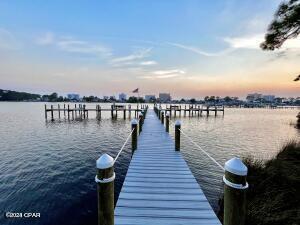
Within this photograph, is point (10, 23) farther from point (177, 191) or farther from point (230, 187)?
point (230, 187)

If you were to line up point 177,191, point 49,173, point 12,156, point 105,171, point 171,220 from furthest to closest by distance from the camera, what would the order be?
1. point 12,156
2. point 49,173
3. point 177,191
4. point 171,220
5. point 105,171

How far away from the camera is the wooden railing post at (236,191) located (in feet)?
8.21

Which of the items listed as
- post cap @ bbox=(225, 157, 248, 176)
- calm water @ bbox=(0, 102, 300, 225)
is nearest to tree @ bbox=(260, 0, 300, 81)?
calm water @ bbox=(0, 102, 300, 225)

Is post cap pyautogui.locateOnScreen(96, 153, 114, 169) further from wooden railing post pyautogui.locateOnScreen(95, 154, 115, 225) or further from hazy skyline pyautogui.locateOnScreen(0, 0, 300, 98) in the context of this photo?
hazy skyline pyautogui.locateOnScreen(0, 0, 300, 98)

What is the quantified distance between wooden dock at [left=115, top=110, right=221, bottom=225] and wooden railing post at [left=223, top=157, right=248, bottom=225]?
1348mm

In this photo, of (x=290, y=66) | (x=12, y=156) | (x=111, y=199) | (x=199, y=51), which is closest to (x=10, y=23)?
(x=12, y=156)

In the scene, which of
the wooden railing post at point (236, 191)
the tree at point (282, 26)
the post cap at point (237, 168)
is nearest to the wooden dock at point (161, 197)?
the wooden railing post at point (236, 191)

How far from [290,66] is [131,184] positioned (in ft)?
77.2

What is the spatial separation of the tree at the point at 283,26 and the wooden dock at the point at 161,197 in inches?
456

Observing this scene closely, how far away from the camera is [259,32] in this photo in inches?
727

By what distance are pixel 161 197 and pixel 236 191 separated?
8.46 ft

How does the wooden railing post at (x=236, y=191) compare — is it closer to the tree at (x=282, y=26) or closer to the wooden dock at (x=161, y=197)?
the wooden dock at (x=161, y=197)

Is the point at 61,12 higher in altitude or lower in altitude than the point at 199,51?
higher

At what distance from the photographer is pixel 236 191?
99.6 inches
